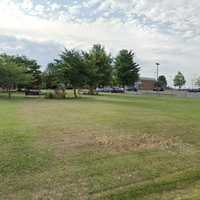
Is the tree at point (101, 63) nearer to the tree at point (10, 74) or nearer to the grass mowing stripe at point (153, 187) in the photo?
the tree at point (10, 74)

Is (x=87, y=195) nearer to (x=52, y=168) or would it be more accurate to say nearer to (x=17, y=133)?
(x=52, y=168)

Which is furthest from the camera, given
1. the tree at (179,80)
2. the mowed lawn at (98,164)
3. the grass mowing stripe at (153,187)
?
the tree at (179,80)

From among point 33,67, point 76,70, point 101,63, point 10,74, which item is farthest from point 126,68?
point 10,74

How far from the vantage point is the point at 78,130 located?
33.4 feet

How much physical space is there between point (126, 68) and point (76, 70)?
25874 mm

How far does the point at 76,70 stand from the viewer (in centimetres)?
3719

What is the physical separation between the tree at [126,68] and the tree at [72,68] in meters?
24.0

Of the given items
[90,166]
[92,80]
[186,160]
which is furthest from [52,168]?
[92,80]

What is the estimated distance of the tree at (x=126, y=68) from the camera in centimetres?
6153

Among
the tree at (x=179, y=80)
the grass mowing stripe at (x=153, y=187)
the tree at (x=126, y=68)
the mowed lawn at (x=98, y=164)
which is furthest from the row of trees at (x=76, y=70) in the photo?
the tree at (x=179, y=80)

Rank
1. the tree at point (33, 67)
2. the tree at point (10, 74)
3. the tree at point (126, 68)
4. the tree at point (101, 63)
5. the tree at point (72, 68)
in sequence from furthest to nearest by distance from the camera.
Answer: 1. the tree at point (126, 68)
2. the tree at point (33, 67)
3. the tree at point (101, 63)
4. the tree at point (72, 68)
5. the tree at point (10, 74)

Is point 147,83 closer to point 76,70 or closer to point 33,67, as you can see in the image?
point 33,67

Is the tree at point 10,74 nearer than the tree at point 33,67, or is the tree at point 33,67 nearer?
the tree at point 10,74

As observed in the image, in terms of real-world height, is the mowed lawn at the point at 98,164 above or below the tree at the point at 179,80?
below
